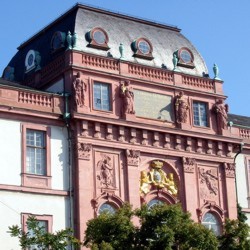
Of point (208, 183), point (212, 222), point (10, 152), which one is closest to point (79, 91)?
point (10, 152)

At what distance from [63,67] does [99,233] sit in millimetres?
12125

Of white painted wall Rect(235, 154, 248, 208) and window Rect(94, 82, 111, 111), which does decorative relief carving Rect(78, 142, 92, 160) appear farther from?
white painted wall Rect(235, 154, 248, 208)

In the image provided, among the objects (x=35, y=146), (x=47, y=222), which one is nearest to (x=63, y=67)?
(x=35, y=146)

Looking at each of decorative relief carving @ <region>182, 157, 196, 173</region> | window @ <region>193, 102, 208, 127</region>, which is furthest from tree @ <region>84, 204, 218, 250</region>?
window @ <region>193, 102, 208, 127</region>

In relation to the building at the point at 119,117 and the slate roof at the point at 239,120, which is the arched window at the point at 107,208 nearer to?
the building at the point at 119,117

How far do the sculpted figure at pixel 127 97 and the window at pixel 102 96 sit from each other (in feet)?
2.76

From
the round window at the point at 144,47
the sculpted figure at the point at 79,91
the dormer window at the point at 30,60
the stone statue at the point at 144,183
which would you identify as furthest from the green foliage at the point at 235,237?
the dormer window at the point at 30,60

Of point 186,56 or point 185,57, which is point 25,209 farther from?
point 186,56

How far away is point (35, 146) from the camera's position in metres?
45.8

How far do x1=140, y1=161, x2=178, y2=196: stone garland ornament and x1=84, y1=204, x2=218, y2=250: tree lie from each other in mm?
7650

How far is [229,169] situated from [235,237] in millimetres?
9688

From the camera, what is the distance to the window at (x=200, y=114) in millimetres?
52153

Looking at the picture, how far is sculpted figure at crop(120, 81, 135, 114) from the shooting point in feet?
160

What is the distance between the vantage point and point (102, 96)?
48719 millimetres
